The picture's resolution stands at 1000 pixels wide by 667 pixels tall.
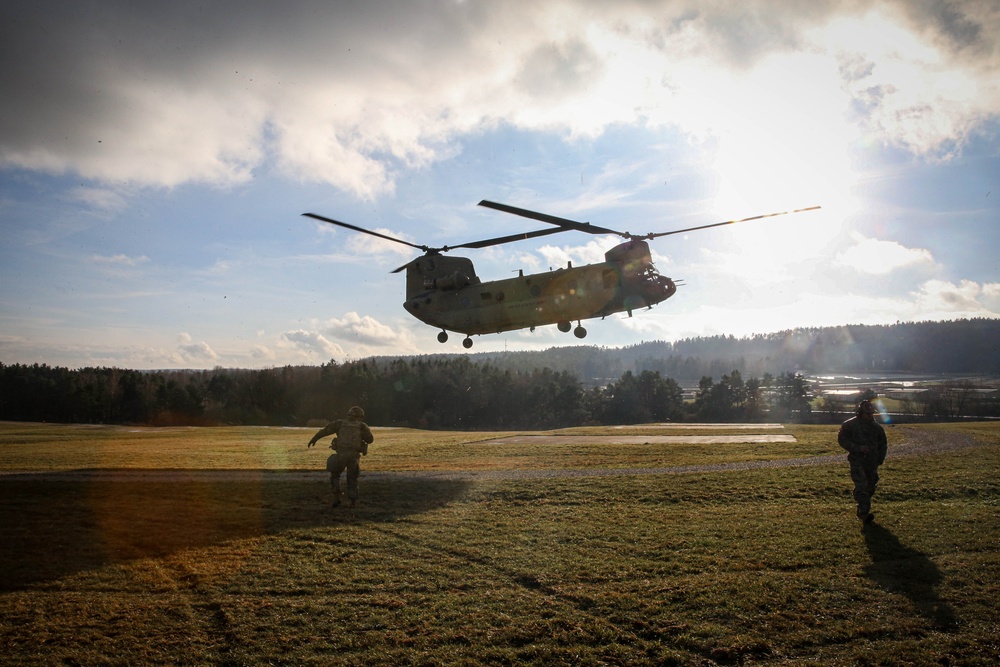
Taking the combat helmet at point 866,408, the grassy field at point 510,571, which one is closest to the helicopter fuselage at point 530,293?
the grassy field at point 510,571

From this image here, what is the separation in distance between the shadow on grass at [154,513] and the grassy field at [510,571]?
10 centimetres

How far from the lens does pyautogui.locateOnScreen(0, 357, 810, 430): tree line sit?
110 meters

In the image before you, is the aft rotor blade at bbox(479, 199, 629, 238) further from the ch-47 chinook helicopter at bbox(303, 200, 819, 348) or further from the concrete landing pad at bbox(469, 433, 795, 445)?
the concrete landing pad at bbox(469, 433, 795, 445)

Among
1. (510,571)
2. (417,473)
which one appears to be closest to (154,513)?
(417,473)

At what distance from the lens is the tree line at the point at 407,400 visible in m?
110

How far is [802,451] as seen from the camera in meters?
27.6

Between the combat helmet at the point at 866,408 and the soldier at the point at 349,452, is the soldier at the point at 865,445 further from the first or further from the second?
the soldier at the point at 349,452

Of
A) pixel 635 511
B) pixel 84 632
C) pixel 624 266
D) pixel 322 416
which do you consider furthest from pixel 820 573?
pixel 322 416

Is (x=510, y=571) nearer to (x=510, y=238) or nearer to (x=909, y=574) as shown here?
(x=909, y=574)

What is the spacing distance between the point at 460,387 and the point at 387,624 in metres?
111

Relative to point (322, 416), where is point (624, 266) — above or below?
above

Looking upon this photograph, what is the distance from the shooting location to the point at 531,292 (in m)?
27.1

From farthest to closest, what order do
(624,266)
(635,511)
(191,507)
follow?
(624,266) < (191,507) < (635,511)

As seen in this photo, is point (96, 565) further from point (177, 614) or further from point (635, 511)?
point (635, 511)
